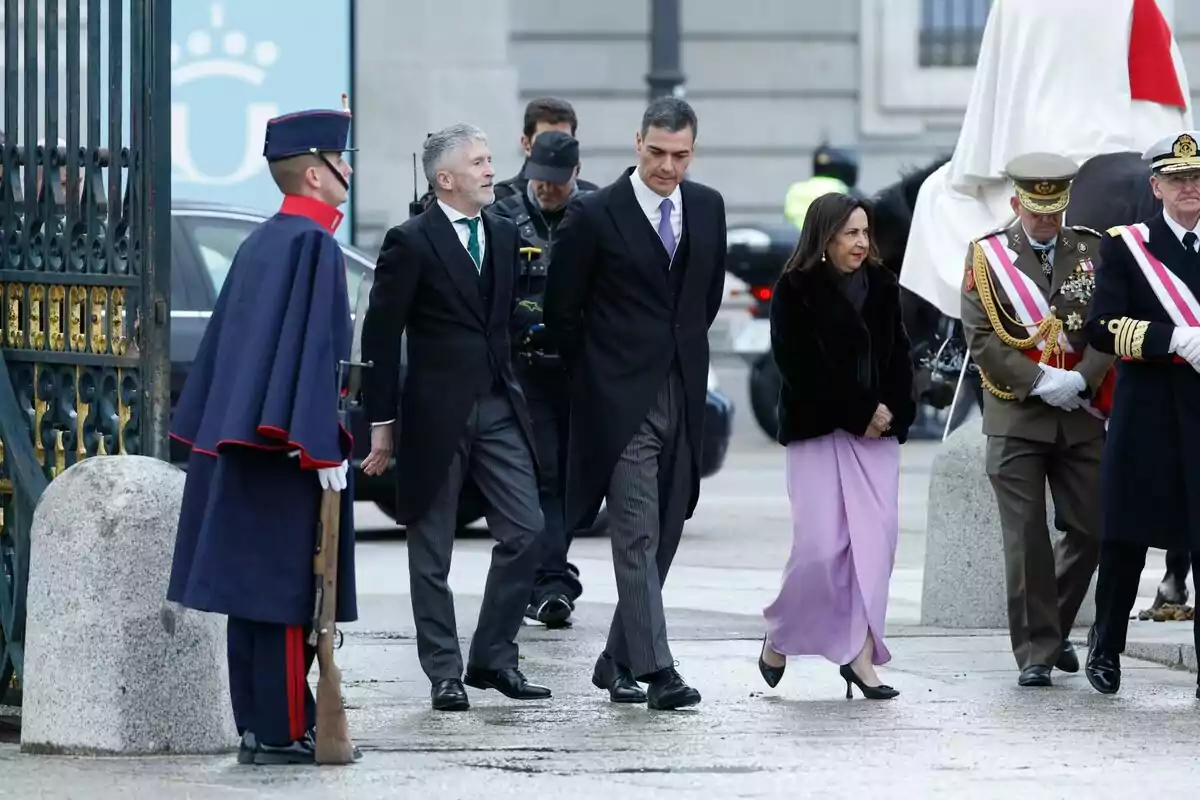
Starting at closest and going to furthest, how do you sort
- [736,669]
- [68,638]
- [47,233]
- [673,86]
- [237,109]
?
[68,638], [47,233], [736,669], [237,109], [673,86]

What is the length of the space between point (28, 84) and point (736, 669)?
3.17m

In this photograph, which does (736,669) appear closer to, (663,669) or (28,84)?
(663,669)

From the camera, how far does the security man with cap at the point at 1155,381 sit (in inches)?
341

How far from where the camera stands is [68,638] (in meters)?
7.38

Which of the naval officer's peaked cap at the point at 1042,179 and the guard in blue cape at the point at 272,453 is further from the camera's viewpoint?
the naval officer's peaked cap at the point at 1042,179

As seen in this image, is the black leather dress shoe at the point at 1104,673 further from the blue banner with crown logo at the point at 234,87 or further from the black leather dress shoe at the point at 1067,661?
the blue banner with crown logo at the point at 234,87

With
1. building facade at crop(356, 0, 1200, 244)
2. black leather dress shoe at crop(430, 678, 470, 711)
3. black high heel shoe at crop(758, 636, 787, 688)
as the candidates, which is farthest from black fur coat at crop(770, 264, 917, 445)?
building facade at crop(356, 0, 1200, 244)

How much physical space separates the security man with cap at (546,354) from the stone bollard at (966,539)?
143cm

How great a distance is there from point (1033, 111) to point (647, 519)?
3.40 meters

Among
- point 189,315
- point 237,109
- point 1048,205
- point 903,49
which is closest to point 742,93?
point 903,49

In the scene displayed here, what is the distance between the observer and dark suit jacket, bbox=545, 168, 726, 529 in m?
8.56

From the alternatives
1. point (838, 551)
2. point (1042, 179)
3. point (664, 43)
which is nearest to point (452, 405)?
point (838, 551)

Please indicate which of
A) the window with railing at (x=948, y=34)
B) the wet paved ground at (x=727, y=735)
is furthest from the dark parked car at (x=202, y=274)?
the window with railing at (x=948, y=34)

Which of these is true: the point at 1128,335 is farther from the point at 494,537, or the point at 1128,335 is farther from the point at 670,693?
the point at 494,537
